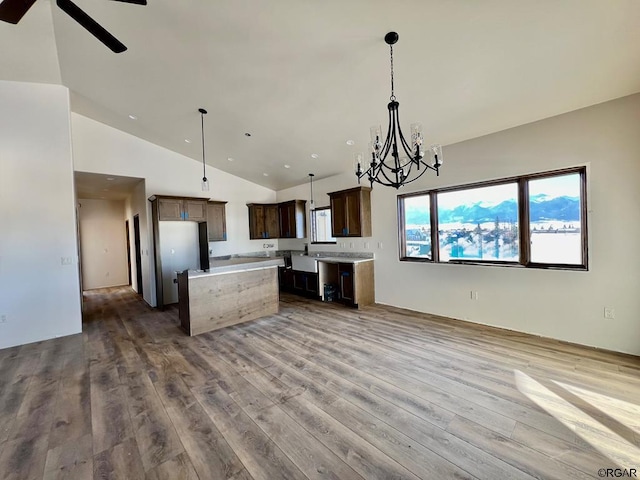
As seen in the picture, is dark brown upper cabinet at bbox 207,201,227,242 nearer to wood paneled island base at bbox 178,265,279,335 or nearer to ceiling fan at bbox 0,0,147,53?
wood paneled island base at bbox 178,265,279,335

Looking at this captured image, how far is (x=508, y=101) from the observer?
313cm

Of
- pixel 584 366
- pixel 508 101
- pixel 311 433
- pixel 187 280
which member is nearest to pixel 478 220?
pixel 508 101

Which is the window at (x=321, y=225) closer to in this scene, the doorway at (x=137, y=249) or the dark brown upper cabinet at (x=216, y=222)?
the dark brown upper cabinet at (x=216, y=222)

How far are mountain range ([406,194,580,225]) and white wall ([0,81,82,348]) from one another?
18.4ft

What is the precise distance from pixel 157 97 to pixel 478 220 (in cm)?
508

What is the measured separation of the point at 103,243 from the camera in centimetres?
838

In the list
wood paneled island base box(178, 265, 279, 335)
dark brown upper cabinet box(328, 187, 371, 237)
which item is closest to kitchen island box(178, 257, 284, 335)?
wood paneled island base box(178, 265, 279, 335)

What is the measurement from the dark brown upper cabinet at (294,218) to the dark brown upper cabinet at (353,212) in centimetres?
139

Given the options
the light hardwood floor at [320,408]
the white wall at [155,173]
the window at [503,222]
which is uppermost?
the white wall at [155,173]

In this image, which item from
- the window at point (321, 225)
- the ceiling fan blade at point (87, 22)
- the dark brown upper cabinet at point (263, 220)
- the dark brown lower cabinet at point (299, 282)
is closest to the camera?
the ceiling fan blade at point (87, 22)

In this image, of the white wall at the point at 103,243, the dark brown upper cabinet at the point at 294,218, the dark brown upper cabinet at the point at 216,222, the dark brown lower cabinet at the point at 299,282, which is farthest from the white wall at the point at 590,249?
the white wall at the point at 103,243

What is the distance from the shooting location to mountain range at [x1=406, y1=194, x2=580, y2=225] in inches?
133

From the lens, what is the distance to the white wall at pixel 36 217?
12.5ft

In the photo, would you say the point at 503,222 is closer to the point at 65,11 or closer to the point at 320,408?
the point at 320,408
